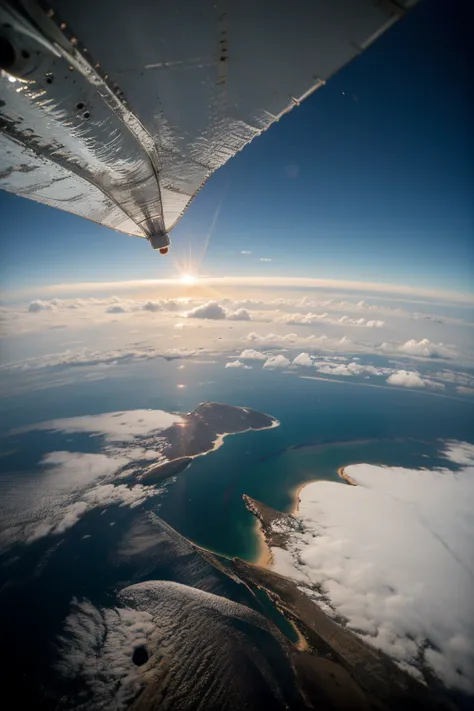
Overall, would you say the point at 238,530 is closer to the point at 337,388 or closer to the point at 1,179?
the point at 1,179

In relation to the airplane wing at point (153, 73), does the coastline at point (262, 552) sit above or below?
below

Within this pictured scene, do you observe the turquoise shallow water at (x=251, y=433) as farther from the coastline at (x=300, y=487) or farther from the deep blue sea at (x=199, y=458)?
the coastline at (x=300, y=487)

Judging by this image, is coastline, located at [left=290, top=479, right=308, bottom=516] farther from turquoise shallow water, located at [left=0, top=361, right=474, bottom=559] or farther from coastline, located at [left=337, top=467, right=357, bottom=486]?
coastline, located at [left=337, top=467, right=357, bottom=486]

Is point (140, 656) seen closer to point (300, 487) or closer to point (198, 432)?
point (300, 487)

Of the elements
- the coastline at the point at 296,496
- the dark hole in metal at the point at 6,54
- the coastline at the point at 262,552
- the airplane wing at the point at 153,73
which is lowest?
the coastline at the point at 296,496

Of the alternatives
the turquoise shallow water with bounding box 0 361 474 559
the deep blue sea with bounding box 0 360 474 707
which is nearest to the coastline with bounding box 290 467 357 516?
the turquoise shallow water with bounding box 0 361 474 559

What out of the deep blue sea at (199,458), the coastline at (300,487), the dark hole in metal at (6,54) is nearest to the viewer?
the dark hole in metal at (6,54)

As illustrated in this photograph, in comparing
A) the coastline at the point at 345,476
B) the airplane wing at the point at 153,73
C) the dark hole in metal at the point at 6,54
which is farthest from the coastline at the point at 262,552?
the dark hole in metal at the point at 6,54

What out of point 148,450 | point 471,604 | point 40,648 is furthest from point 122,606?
point 471,604
